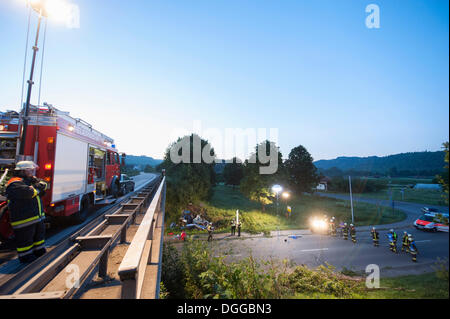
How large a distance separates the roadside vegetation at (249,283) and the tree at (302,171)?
108 feet

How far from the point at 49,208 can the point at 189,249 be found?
5.03m

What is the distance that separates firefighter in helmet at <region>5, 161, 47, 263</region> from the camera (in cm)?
395

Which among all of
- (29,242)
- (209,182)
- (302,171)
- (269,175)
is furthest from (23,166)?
(302,171)

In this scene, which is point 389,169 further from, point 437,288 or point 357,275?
point 357,275

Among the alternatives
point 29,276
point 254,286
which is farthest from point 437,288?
point 29,276

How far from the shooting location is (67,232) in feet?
19.9

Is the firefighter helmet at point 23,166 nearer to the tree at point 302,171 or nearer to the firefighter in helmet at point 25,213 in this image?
the firefighter in helmet at point 25,213

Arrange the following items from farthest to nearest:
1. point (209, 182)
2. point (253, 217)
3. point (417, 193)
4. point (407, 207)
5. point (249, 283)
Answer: point (407, 207) → point (209, 182) → point (253, 217) → point (249, 283) → point (417, 193)

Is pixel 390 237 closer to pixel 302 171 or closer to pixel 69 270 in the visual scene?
pixel 69 270

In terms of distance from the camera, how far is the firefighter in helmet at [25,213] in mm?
3953

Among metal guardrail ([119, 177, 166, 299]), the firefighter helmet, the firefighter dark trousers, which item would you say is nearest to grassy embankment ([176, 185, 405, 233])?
metal guardrail ([119, 177, 166, 299])

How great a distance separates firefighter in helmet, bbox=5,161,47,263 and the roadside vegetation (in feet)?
12.1

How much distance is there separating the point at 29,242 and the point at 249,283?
5.04 metres

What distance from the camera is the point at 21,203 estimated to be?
4062mm
